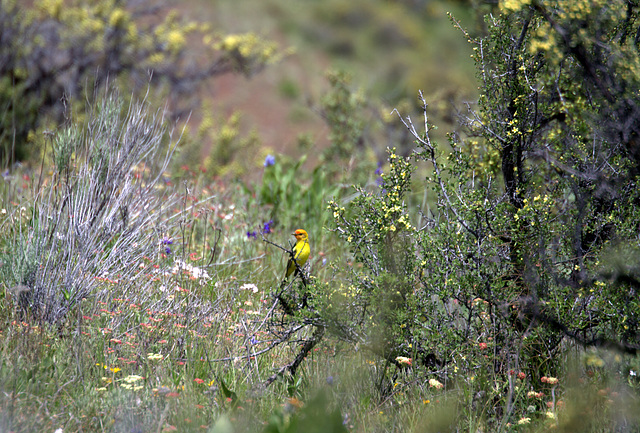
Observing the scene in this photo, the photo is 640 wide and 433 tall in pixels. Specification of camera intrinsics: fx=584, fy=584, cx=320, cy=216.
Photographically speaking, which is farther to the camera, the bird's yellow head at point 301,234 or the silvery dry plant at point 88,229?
the bird's yellow head at point 301,234

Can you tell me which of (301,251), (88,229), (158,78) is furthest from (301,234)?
(158,78)

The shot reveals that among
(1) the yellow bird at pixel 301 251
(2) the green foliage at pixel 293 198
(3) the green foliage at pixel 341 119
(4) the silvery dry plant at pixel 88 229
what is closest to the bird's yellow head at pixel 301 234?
(1) the yellow bird at pixel 301 251

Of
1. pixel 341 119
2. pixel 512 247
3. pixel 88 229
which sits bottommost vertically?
pixel 88 229

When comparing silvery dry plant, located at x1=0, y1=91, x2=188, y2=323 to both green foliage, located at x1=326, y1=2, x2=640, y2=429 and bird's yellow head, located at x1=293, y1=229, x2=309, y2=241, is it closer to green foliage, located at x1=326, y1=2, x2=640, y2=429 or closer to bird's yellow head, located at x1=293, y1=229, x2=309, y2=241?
bird's yellow head, located at x1=293, y1=229, x2=309, y2=241

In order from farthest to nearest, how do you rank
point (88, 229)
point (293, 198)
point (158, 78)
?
point (158, 78) < point (293, 198) < point (88, 229)

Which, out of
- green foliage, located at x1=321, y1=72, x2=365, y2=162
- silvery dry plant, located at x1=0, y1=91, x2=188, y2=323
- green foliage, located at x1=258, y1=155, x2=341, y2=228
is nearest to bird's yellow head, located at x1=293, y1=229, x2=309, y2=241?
silvery dry plant, located at x1=0, y1=91, x2=188, y2=323

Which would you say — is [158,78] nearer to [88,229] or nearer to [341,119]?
[341,119]

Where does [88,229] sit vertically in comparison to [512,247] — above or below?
below

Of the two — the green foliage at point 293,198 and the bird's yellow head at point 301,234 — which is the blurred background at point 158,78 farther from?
the bird's yellow head at point 301,234

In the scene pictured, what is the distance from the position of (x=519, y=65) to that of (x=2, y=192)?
3.77 metres

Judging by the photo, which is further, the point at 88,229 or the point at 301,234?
the point at 301,234

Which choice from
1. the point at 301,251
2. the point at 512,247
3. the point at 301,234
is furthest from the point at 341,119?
the point at 512,247

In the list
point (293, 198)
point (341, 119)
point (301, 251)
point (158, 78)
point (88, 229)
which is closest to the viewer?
point (88, 229)

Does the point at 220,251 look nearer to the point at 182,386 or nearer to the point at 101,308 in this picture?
the point at 101,308
